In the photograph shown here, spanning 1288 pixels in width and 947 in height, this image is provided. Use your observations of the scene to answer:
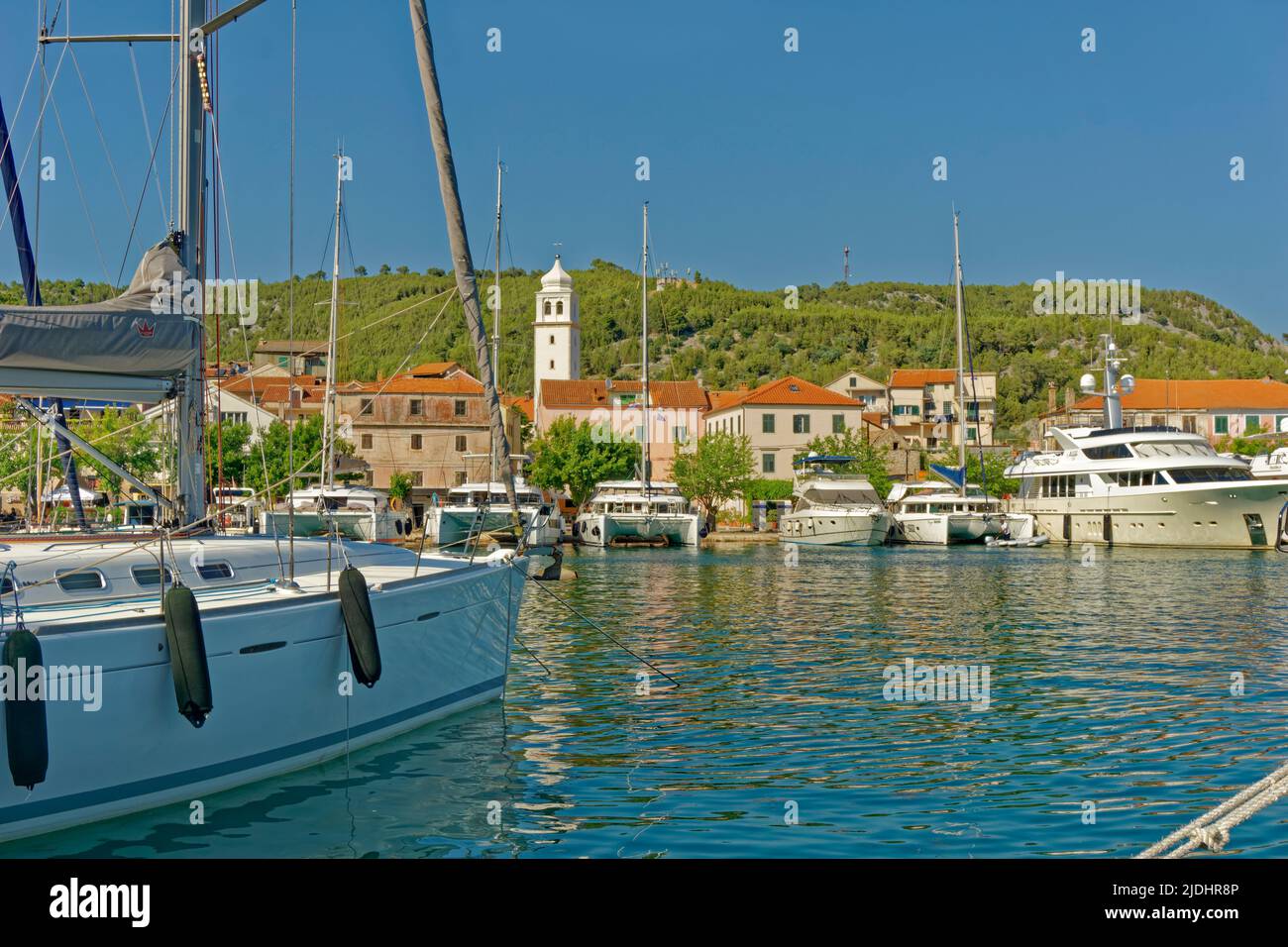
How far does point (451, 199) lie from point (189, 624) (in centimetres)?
515

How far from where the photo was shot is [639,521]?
168 ft

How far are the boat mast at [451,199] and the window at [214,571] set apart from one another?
9.35 ft

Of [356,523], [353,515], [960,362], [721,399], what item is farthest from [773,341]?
[353,515]

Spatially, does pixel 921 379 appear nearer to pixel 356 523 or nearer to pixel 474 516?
pixel 474 516

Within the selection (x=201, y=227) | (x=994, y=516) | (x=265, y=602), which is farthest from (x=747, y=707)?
(x=994, y=516)

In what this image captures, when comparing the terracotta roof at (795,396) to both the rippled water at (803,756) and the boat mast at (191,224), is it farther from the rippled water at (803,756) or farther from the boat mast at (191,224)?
the boat mast at (191,224)

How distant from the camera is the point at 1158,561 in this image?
43.0 m

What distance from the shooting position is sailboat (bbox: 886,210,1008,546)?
55281 millimetres

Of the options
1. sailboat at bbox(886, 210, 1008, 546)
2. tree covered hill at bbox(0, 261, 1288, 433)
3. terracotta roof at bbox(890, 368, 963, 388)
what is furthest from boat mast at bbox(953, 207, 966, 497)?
tree covered hill at bbox(0, 261, 1288, 433)

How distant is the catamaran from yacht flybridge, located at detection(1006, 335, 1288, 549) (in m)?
3.31

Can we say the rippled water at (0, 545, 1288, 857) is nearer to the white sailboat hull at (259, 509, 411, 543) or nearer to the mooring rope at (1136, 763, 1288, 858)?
the mooring rope at (1136, 763, 1288, 858)
